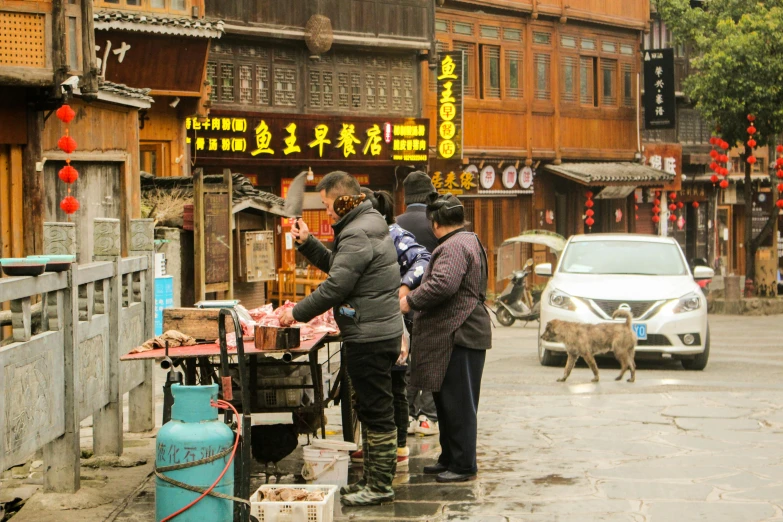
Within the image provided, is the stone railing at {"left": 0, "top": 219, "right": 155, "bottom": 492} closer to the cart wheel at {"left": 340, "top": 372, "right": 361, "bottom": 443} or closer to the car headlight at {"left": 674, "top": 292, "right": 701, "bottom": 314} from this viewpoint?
the cart wheel at {"left": 340, "top": 372, "right": 361, "bottom": 443}

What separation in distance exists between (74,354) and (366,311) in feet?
6.12

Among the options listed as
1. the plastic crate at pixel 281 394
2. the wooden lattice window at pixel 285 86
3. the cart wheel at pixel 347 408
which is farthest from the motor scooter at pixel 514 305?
the plastic crate at pixel 281 394

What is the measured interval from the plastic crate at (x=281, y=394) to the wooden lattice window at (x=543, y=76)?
26196 millimetres

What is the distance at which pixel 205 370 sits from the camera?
873cm

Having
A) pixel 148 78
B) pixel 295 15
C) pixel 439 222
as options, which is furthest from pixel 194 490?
pixel 295 15

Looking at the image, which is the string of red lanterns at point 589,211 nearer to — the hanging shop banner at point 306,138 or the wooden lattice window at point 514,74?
the wooden lattice window at point 514,74

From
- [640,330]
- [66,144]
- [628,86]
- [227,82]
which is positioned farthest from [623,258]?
[628,86]

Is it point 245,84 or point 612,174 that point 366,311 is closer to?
point 245,84

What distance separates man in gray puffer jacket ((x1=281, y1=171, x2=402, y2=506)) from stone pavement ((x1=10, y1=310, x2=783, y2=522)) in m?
0.34

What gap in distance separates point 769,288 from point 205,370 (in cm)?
2925

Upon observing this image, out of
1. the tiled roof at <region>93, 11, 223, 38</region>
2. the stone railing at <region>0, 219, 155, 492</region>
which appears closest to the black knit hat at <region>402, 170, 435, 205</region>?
the stone railing at <region>0, 219, 155, 492</region>

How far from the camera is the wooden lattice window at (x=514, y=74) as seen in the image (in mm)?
33062

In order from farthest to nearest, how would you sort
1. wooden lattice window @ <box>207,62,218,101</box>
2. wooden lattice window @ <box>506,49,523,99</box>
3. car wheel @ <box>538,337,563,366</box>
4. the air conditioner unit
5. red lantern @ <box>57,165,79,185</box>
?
1. wooden lattice window @ <box>506,49,523,99</box>
2. wooden lattice window @ <box>207,62,218,101</box>
3. the air conditioner unit
4. car wheel @ <box>538,337,563,366</box>
5. red lantern @ <box>57,165,79,185</box>

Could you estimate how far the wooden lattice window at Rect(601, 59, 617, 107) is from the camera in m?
36.4
